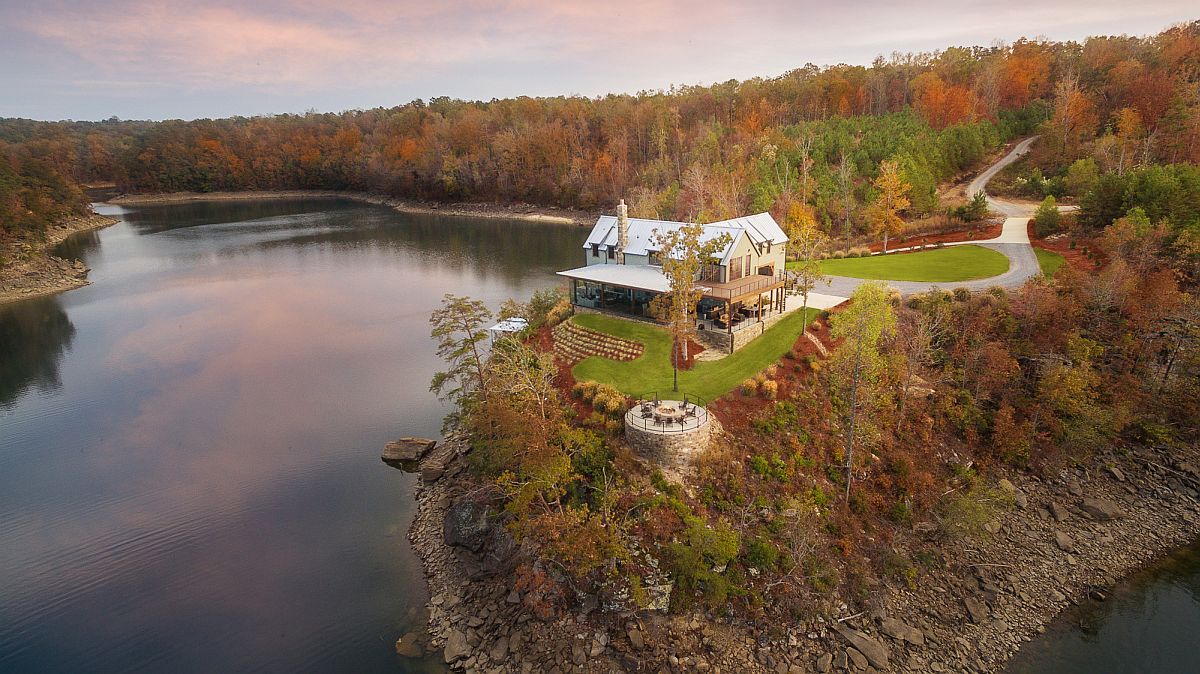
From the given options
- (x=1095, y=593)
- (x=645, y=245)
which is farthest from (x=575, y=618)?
(x=645, y=245)

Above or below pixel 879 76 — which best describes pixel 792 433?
below

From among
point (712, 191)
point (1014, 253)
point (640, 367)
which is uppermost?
point (712, 191)

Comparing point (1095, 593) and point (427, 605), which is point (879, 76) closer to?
point (1095, 593)

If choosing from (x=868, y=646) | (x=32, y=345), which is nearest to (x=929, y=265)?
(x=868, y=646)

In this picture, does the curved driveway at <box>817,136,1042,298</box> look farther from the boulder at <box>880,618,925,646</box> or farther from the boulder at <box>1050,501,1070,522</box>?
the boulder at <box>880,618,925,646</box>

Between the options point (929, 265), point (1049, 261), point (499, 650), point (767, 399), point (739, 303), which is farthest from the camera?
point (929, 265)

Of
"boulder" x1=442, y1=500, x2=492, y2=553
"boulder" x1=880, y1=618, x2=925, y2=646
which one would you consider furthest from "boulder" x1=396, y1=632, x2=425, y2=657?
"boulder" x1=880, y1=618, x2=925, y2=646

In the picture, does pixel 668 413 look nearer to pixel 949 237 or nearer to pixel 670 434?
pixel 670 434
